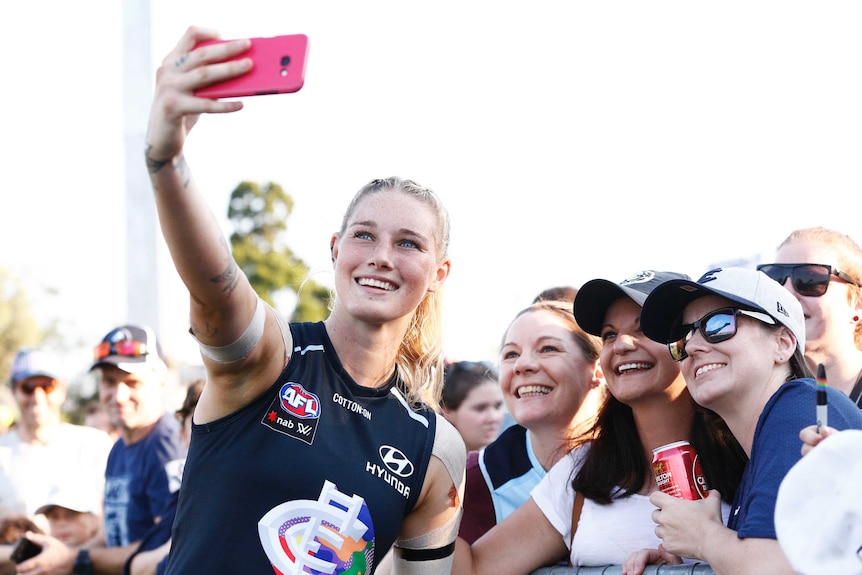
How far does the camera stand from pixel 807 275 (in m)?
4.22

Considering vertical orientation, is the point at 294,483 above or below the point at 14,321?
above

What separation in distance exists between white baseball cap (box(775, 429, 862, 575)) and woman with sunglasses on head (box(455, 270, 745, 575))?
1.25m

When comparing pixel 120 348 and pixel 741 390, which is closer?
pixel 741 390

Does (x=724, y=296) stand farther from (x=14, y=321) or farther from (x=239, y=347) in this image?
(x=14, y=321)

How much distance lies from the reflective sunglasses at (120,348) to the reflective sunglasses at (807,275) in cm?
426

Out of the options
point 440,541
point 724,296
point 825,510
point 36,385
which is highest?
point 724,296

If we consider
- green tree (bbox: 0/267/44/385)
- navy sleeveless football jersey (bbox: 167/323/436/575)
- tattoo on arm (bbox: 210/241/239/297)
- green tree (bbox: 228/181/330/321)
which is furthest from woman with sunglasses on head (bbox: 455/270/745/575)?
green tree (bbox: 0/267/44/385)

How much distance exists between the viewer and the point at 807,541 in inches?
79.0

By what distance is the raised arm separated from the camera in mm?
2137

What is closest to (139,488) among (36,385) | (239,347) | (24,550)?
(24,550)

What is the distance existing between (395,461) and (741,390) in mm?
1116

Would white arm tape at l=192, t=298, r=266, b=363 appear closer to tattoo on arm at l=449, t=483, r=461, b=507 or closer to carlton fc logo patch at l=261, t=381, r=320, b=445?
carlton fc logo patch at l=261, t=381, r=320, b=445

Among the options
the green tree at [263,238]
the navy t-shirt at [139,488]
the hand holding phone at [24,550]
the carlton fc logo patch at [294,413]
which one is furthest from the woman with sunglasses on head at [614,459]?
the green tree at [263,238]

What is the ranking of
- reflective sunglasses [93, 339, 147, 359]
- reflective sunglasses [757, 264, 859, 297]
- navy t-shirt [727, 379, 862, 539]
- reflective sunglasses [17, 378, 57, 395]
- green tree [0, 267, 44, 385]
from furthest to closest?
1. green tree [0, 267, 44, 385]
2. reflective sunglasses [17, 378, 57, 395]
3. reflective sunglasses [93, 339, 147, 359]
4. reflective sunglasses [757, 264, 859, 297]
5. navy t-shirt [727, 379, 862, 539]
